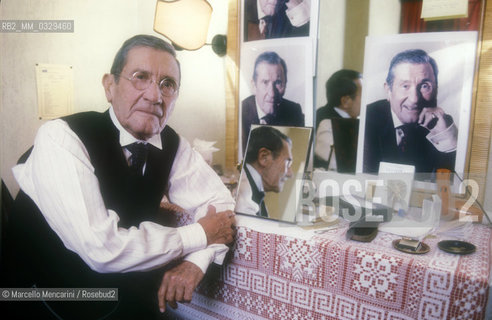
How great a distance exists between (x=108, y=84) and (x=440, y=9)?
987mm

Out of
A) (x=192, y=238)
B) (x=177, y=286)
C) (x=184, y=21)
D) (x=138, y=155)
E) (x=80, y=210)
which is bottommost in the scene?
(x=177, y=286)

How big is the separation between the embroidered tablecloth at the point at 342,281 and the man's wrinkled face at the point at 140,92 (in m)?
0.45

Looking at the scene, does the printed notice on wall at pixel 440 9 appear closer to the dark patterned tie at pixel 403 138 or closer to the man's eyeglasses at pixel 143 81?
the dark patterned tie at pixel 403 138

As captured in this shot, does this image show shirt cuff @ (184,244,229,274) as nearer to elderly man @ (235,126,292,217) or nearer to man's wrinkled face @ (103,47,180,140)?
elderly man @ (235,126,292,217)

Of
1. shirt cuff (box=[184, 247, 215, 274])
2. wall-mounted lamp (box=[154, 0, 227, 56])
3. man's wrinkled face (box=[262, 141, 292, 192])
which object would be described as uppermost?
wall-mounted lamp (box=[154, 0, 227, 56])

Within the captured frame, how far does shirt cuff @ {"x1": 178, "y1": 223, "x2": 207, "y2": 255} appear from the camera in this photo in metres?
0.99

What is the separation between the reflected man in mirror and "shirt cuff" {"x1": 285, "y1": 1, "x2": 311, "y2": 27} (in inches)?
8.6

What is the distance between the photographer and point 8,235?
2.99 feet

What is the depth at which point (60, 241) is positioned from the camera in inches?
35.4

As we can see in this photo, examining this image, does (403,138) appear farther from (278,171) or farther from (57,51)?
(57,51)

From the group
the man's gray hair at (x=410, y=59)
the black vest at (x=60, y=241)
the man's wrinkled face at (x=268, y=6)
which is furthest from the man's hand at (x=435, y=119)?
the black vest at (x=60, y=241)

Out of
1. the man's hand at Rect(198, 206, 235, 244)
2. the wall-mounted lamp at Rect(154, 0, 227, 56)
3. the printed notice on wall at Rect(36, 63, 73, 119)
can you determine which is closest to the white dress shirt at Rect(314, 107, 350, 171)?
the man's hand at Rect(198, 206, 235, 244)

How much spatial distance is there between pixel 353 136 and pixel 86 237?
895 millimetres

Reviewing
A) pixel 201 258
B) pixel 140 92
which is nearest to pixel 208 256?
pixel 201 258
